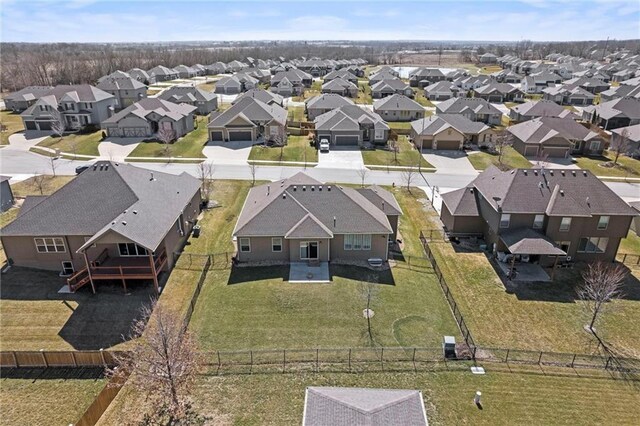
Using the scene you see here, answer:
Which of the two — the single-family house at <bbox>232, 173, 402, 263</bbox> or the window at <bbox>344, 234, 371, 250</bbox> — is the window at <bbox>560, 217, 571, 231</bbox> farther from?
the window at <bbox>344, 234, 371, 250</bbox>

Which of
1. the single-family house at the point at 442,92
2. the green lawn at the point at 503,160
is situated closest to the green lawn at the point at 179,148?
the green lawn at the point at 503,160

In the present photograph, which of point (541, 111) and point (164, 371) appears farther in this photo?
point (541, 111)

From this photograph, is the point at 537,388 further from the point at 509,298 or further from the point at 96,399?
the point at 96,399

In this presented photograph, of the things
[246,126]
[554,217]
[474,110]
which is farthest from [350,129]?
[554,217]

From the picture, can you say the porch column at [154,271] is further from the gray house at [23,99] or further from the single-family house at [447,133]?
the gray house at [23,99]

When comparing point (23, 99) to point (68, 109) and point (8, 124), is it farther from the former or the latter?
point (68, 109)

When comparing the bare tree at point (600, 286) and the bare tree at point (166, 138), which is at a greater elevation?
the bare tree at point (166, 138)

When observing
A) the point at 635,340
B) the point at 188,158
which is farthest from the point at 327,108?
the point at 635,340
